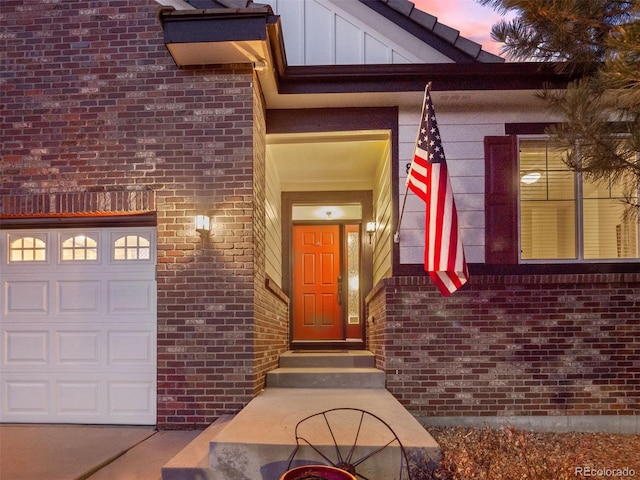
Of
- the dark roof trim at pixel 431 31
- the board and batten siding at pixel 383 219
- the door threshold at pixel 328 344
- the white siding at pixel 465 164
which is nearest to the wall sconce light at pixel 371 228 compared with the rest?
the board and batten siding at pixel 383 219

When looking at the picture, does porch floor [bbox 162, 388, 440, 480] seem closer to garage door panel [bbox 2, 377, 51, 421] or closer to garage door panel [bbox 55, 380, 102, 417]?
garage door panel [bbox 55, 380, 102, 417]

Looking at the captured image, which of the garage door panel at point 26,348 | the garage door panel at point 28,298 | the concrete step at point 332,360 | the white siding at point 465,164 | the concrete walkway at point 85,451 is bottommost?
the concrete walkway at point 85,451

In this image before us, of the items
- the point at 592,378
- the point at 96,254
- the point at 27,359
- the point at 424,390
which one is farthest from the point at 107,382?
the point at 592,378

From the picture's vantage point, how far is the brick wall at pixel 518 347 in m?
5.70

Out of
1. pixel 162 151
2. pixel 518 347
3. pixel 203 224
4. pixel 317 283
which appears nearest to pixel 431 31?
pixel 162 151

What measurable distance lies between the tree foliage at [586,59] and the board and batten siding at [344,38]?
214 centimetres

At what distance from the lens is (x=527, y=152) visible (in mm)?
6168

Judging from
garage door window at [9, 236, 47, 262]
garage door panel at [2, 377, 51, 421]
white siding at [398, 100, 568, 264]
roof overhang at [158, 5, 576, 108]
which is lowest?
garage door panel at [2, 377, 51, 421]

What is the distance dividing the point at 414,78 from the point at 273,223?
284cm

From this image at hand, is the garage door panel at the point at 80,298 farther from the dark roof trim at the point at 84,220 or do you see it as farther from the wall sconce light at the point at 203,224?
the wall sconce light at the point at 203,224

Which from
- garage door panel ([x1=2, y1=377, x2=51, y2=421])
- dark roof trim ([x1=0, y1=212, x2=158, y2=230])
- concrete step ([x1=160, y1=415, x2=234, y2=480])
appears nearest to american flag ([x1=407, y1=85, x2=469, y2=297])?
concrete step ([x1=160, y1=415, x2=234, y2=480])

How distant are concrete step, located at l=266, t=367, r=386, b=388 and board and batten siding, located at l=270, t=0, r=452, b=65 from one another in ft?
11.8

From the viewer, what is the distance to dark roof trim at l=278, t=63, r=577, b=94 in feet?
18.6

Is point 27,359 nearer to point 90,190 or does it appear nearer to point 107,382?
point 107,382
